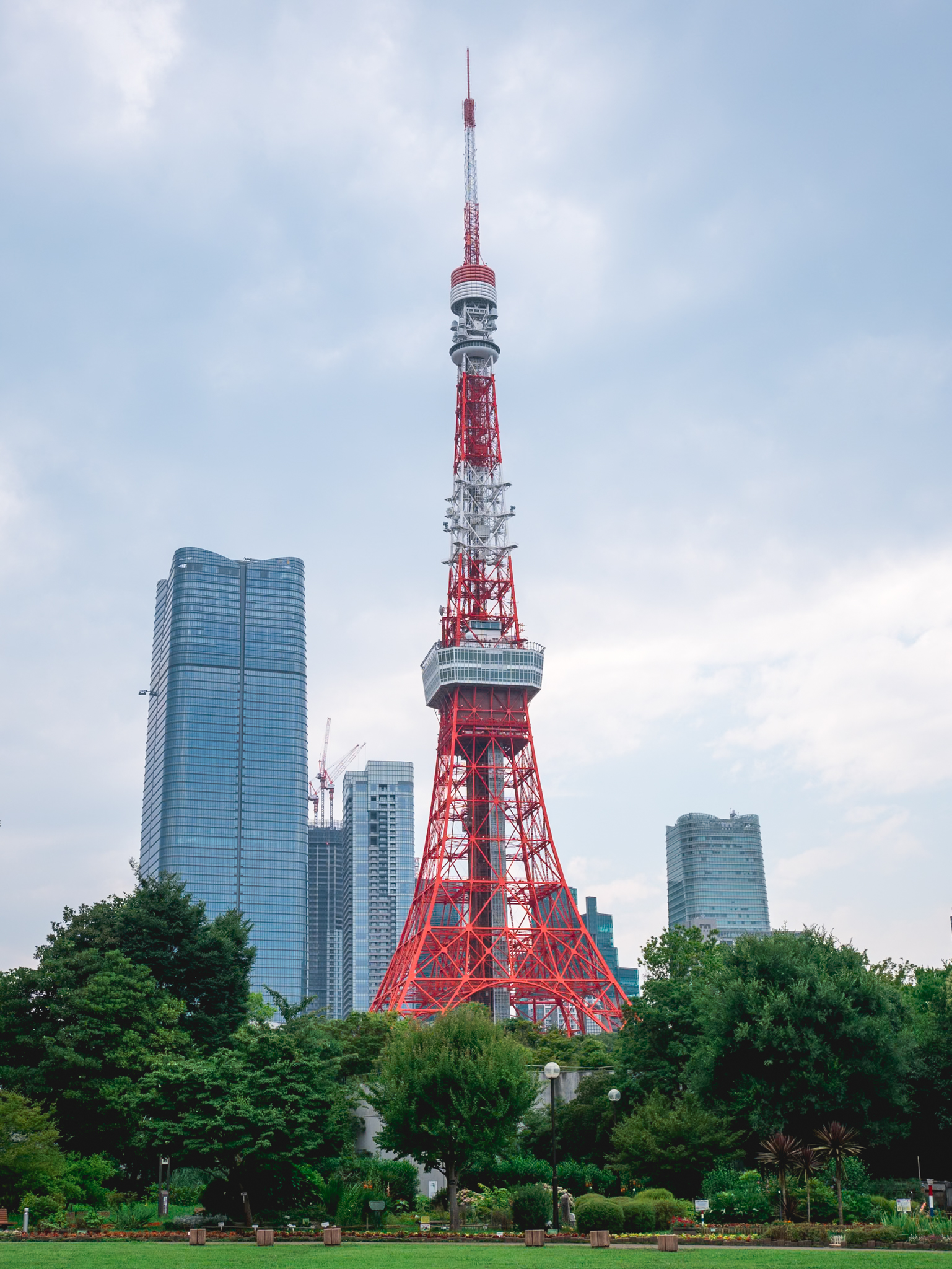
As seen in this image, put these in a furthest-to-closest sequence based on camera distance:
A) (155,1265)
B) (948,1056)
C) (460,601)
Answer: (460,601)
(948,1056)
(155,1265)

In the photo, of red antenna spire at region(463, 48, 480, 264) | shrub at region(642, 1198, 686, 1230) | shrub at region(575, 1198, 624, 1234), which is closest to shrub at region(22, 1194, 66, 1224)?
shrub at region(575, 1198, 624, 1234)

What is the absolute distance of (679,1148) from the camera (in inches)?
1682

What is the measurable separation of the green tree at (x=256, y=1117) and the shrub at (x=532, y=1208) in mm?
7132

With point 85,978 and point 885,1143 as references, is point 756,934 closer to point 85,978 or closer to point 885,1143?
Result: point 885,1143

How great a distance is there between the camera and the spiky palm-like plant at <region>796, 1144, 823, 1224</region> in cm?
3725

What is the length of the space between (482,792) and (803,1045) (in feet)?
167

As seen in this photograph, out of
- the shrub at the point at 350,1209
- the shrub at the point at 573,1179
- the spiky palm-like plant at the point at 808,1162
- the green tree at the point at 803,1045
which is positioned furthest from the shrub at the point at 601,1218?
the shrub at the point at 573,1179

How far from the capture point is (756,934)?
48.0m

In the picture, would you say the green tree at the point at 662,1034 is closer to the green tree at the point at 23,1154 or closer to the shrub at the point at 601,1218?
the shrub at the point at 601,1218

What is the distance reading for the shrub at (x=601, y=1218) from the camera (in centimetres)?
3606

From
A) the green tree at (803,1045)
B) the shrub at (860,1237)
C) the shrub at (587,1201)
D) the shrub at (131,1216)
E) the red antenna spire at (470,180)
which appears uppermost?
the red antenna spire at (470,180)

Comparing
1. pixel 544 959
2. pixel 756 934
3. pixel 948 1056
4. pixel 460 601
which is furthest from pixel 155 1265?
pixel 460 601

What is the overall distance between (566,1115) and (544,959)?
33.6 metres

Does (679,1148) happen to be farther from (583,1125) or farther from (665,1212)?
(583,1125)
